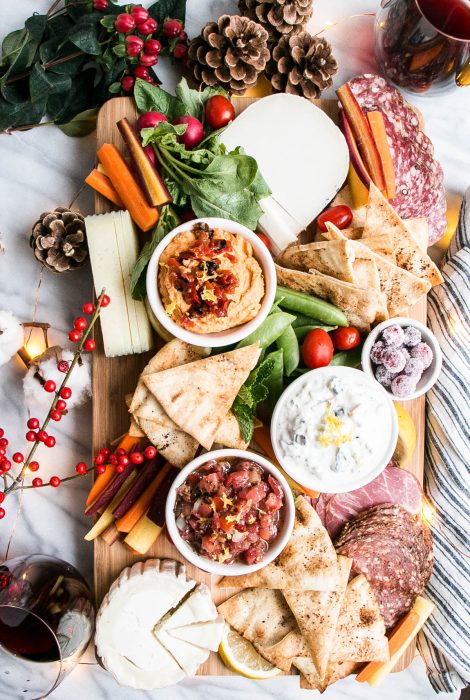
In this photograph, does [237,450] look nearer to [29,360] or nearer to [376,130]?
[29,360]

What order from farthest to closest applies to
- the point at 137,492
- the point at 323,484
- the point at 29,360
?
the point at 29,360, the point at 137,492, the point at 323,484

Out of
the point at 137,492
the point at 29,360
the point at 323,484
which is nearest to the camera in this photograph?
the point at 323,484

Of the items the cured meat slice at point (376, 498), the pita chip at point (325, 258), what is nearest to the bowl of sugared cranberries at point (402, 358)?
the pita chip at point (325, 258)

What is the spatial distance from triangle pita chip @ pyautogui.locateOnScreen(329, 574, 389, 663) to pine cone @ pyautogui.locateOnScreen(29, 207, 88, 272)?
1.41 metres

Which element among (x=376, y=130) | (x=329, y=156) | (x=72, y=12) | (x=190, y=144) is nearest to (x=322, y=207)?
(x=329, y=156)

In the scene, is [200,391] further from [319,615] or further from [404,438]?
[319,615]

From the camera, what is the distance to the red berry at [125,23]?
220 cm

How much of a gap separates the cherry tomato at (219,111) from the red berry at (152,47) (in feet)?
0.79

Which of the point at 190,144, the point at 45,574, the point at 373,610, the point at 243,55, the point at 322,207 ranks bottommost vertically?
the point at 373,610

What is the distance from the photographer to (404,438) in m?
2.23

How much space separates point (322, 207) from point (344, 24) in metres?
0.76

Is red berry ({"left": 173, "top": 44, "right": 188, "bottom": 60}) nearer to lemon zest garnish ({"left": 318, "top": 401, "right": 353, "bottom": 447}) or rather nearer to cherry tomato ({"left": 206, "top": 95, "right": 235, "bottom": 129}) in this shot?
cherry tomato ({"left": 206, "top": 95, "right": 235, "bottom": 129})

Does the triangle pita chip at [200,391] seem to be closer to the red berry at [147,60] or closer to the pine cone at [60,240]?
the pine cone at [60,240]

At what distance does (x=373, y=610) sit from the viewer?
2268mm
